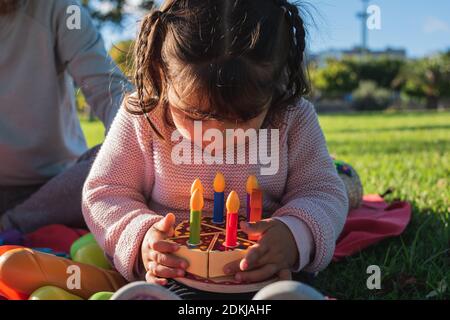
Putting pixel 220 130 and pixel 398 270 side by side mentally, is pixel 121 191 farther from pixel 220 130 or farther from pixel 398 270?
pixel 398 270

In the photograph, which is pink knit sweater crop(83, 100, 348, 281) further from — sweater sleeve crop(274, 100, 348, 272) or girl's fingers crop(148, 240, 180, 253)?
girl's fingers crop(148, 240, 180, 253)

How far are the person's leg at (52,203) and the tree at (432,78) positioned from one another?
2071cm

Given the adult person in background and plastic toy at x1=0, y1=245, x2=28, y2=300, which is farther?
the adult person in background

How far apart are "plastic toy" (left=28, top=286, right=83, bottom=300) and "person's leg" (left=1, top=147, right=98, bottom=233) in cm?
89

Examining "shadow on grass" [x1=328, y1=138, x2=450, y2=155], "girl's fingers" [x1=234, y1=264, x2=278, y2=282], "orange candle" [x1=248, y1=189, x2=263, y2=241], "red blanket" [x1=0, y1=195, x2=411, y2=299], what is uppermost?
"orange candle" [x1=248, y1=189, x2=263, y2=241]

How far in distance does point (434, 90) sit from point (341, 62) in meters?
5.18

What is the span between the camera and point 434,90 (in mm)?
21469

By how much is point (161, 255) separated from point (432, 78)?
71.2ft

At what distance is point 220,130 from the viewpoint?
53.1 inches

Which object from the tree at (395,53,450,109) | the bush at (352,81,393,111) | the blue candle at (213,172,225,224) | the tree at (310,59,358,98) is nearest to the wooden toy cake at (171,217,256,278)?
the blue candle at (213,172,225,224)

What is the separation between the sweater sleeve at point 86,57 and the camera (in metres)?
2.13

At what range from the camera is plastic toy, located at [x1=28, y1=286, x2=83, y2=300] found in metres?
1.23

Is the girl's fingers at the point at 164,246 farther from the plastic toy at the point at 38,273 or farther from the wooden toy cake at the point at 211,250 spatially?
the plastic toy at the point at 38,273

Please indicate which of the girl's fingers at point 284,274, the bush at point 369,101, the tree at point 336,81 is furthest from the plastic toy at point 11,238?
the tree at point 336,81
